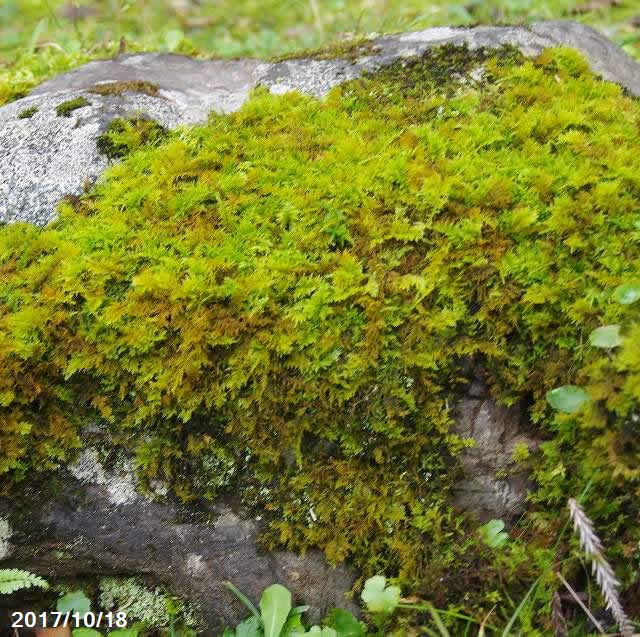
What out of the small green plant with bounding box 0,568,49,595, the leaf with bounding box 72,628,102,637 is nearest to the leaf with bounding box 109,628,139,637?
the leaf with bounding box 72,628,102,637

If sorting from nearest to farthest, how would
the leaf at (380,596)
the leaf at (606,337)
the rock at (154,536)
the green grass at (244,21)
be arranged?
1. the leaf at (606,337)
2. the leaf at (380,596)
3. the rock at (154,536)
4. the green grass at (244,21)

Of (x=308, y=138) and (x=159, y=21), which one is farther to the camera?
(x=159, y=21)

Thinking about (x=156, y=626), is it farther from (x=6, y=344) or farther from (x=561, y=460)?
(x=561, y=460)

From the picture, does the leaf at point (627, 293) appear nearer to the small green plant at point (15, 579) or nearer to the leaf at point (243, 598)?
the leaf at point (243, 598)

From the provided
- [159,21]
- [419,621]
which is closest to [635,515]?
[419,621]

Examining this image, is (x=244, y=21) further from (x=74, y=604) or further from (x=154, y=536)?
(x=74, y=604)

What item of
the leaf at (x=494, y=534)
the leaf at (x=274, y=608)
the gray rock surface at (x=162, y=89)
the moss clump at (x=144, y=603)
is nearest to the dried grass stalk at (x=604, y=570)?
the leaf at (x=494, y=534)
